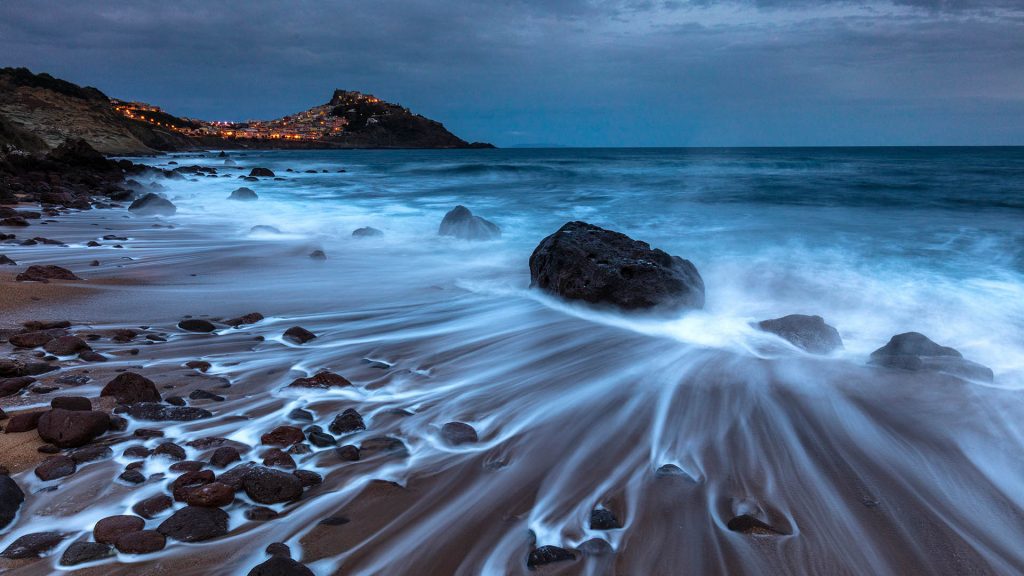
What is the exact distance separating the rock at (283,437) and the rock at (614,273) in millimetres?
3919

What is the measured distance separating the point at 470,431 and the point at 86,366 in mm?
2780

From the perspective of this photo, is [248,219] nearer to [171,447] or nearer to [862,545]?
[171,447]

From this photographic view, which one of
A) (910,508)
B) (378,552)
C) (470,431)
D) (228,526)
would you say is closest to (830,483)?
(910,508)

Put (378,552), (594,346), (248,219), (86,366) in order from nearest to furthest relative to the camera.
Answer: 1. (378,552)
2. (86,366)
3. (594,346)
4. (248,219)

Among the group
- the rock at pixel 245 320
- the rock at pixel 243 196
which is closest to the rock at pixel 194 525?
the rock at pixel 245 320

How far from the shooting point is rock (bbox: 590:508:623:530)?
2.67m

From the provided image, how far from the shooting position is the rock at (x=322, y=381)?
4004 millimetres

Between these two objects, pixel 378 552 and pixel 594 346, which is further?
pixel 594 346

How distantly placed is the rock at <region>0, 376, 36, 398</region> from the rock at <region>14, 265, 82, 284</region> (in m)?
3.20

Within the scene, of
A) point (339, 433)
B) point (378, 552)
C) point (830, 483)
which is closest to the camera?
point (378, 552)

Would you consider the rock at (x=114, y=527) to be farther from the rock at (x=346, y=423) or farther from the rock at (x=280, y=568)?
the rock at (x=346, y=423)

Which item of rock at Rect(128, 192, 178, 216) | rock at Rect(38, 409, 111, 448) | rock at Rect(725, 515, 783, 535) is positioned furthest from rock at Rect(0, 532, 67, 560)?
rock at Rect(128, 192, 178, 216)

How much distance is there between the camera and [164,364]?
13.9 ft

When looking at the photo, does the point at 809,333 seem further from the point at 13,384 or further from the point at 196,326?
the point at 13,384
